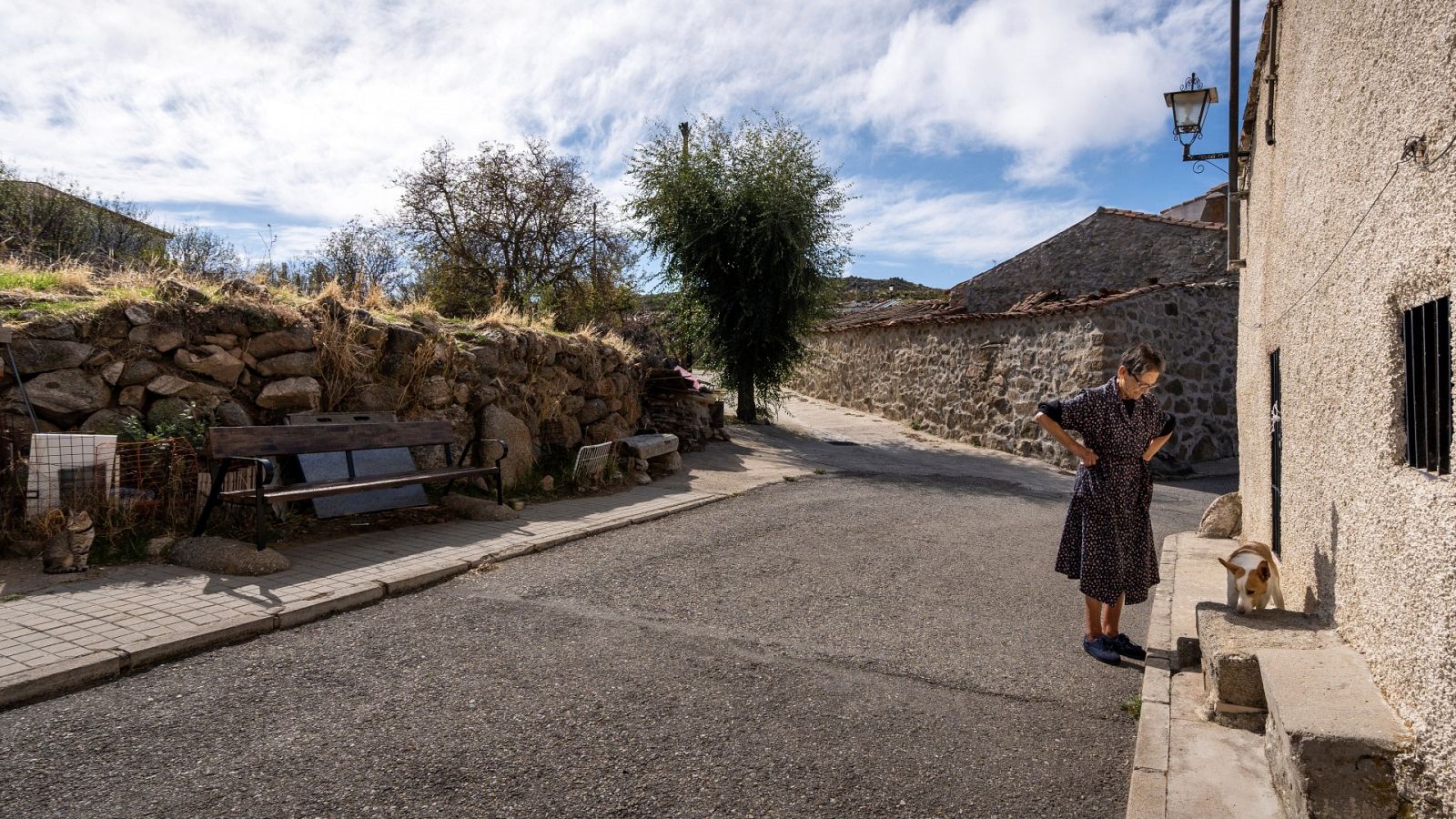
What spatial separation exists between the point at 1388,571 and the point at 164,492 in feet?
23.9

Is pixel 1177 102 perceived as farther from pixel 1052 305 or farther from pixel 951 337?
pixel 951 337

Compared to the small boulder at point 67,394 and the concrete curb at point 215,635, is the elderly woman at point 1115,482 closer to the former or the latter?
the concrete curb at point 215,635

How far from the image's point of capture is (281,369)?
7.58 m

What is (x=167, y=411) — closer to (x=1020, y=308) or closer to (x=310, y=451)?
(x=310, y=451)

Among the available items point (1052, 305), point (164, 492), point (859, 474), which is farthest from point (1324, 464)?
point (1052, 305)

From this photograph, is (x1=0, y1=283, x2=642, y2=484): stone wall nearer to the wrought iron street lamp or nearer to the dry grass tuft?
the dry grass tuft

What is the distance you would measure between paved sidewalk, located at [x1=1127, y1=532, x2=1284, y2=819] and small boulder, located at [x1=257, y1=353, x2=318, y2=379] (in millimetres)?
7042

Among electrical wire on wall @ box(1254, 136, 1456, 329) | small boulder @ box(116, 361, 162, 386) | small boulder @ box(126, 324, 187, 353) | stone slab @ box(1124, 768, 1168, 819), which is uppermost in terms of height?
electrical wire on wall @ box(1254, 136, 1456, 329)

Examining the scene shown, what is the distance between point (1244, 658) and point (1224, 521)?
4.85m

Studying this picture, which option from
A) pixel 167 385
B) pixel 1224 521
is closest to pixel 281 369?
pixel 167 385

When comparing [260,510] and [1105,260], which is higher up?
[1105,260]

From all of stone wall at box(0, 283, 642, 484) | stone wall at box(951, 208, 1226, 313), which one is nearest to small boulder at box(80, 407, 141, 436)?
stone wall at box(0, 283, 642, 484)

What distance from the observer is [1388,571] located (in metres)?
2.82

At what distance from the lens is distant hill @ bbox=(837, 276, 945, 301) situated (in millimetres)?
39406
